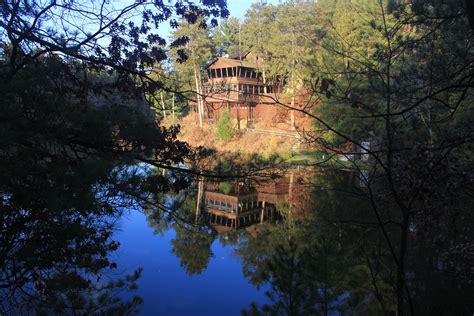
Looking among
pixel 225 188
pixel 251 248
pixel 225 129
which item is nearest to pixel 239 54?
pixel 225 129

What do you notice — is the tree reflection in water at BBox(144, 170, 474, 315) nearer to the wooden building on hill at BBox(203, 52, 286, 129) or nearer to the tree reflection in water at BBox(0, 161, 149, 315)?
the tree reflection in water at BBox(0, 161, 149, 315)

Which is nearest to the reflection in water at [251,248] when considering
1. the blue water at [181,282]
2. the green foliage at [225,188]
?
the blue water at [181,282]

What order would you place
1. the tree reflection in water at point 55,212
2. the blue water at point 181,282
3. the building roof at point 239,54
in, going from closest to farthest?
the tree reflection in water at point 55,212
the blue water at point 181,282
the building roof at point 239,54

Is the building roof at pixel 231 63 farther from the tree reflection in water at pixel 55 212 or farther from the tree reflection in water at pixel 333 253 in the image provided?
the tree reflection in water at pixel 55 212

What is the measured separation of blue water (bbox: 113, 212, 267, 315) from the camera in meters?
7.62

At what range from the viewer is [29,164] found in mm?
3100

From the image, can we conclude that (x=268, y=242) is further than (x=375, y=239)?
Yes

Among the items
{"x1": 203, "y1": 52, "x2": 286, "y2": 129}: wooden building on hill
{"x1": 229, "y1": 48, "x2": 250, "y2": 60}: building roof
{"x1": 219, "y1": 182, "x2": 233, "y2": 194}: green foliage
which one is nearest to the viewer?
{"x1": 219, "y1": 182, "x2": 233, "y2": 194}: green foliage

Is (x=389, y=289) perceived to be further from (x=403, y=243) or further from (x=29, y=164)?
(x=29, y=164)

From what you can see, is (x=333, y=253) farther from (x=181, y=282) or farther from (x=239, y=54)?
(x=239, y=54)

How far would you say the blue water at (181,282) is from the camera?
7617mm

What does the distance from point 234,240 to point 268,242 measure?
129 cm

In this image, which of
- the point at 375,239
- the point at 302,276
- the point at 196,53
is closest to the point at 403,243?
the point at 302,276

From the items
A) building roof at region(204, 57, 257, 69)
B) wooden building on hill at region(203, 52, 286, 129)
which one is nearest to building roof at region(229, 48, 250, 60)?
wooden building on hill at region(203, 52, 286, 129)
